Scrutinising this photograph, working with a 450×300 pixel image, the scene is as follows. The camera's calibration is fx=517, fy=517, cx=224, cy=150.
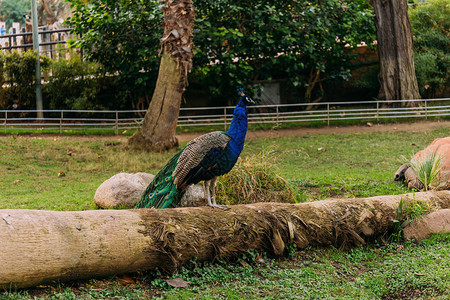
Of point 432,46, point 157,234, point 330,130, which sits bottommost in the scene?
point 157,234

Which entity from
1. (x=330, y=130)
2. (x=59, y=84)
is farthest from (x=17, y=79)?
(x=330, y=130)

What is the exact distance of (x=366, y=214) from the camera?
→ 6355 mm

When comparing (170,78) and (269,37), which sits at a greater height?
(269,37)

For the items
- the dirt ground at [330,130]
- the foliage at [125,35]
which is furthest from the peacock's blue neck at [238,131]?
the foliage at [125,35]

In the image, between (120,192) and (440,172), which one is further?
(440,172)

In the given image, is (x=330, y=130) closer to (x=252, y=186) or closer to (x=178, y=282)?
(x=252, y=186)

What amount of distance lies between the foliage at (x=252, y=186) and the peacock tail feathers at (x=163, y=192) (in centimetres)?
189

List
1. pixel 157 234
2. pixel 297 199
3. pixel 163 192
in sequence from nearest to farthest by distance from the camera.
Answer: pixel 157 234, pixel 163 192, pixel 297 199

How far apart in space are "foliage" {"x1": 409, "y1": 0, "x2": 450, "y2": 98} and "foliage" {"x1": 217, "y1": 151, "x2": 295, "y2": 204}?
11.4m

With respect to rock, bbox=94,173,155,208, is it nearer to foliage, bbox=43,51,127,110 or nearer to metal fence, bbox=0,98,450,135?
metal fence, bbox=0,98,450,135

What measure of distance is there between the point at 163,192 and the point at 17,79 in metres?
13.9

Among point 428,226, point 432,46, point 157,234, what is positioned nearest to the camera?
point 157,234

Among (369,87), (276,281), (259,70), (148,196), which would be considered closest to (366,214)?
(276,281)

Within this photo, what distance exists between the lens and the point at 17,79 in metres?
17.9
